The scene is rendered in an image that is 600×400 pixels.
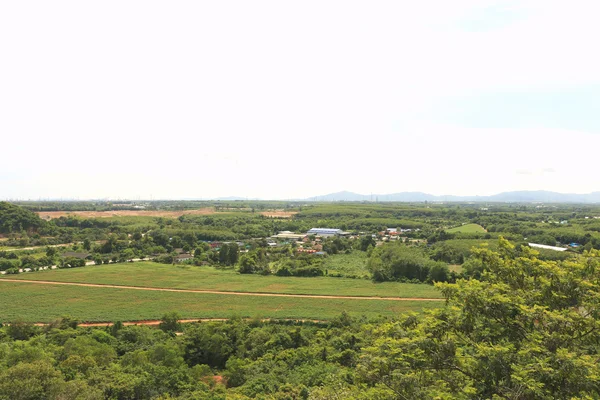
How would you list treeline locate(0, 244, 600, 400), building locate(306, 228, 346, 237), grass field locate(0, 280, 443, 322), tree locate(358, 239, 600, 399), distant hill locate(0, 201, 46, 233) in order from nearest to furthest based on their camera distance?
tree locate(358, 239, 600, 399) < treeline locate(0, 244, 600, 400) < grass field locate(0, 280, 443, 322) < distant hill locate(0, 201, 46, 233) < building locate(306, 228, 346, 237)

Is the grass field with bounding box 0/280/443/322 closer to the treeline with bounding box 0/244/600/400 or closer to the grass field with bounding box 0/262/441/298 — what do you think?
the grass field with bounding box 0/262/441/298

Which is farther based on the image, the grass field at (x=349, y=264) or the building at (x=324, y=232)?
the building at (x=324, y=232)

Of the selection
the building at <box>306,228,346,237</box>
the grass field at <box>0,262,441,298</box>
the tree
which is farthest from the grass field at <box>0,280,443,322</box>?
the building at <box>306,228,346,237</box>

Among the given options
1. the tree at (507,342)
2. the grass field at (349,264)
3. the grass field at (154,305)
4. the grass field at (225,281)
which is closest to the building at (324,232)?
the grass field at (349,264)

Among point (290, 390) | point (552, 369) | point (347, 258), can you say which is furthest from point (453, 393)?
point (347, 258)

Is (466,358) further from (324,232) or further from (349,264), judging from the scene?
(324,232)

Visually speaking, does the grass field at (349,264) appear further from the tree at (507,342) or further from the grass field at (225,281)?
the tree at (507,342)
